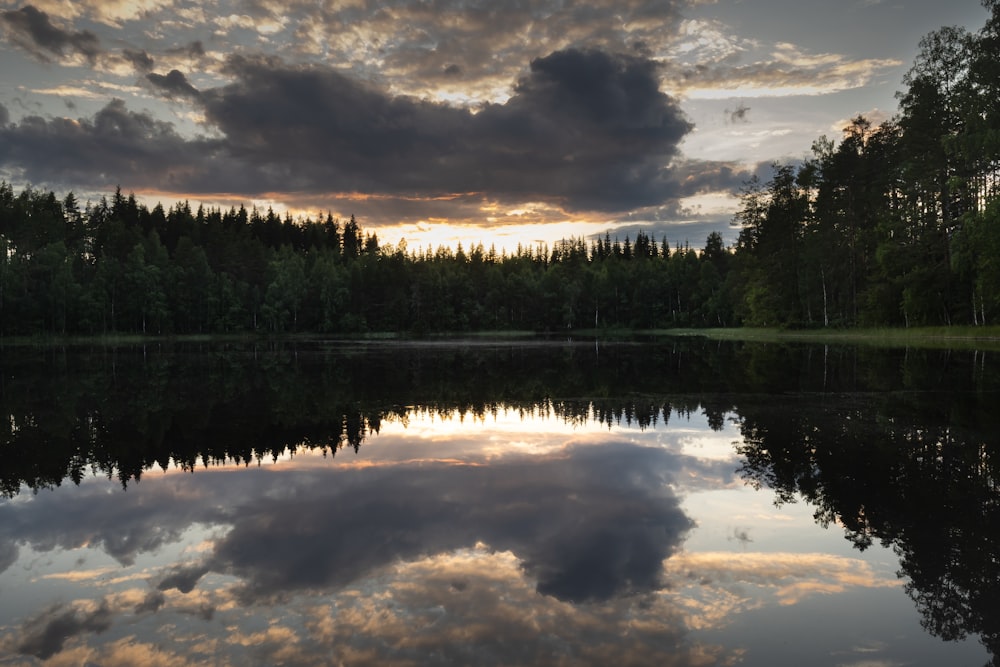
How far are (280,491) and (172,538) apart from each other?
249cm

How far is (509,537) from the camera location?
909 centimetres

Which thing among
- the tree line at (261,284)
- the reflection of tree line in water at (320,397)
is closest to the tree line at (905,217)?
the reflection of tree line in water at (320,397)

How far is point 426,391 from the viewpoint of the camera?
27.6 m

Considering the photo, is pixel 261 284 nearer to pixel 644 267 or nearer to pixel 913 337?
pixel 644 267

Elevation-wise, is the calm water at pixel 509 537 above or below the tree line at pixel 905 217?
below

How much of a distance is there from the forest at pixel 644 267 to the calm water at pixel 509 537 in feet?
128

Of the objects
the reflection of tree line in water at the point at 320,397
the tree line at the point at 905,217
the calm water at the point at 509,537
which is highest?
the tree line at the point at 905,217

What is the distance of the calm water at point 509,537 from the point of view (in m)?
6.11

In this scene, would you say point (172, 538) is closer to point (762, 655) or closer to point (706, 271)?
point (762, 655)

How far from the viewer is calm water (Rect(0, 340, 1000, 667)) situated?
6.11 metres

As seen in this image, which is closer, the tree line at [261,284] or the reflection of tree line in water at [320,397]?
A: the reflection of tree line in water at [320,397]

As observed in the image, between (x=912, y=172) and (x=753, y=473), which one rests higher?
(x=912, y=172)

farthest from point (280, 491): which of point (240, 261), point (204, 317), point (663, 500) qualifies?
point (240, 261)

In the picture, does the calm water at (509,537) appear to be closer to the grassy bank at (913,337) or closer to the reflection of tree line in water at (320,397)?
the reflection of tree line in water at (320,397)
